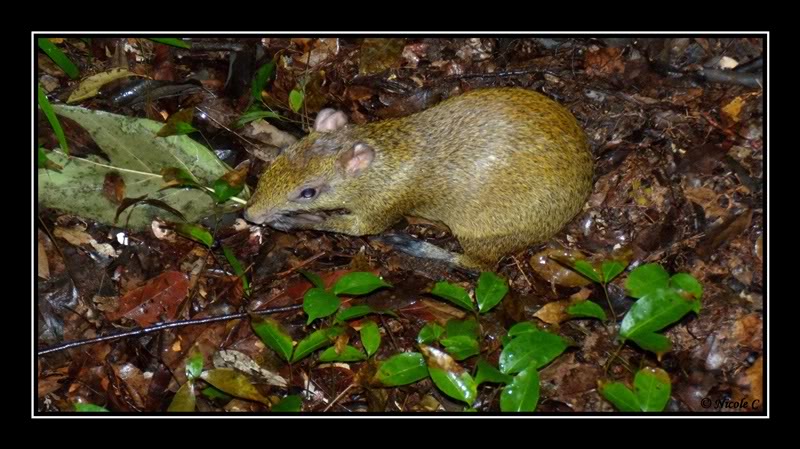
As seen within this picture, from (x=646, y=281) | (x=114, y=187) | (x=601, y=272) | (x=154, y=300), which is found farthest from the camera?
(x=114, y=187)

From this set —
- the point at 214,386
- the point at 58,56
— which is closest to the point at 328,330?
the point at 214,386

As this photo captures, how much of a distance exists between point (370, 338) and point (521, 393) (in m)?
1.16

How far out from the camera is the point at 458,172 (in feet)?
18.8

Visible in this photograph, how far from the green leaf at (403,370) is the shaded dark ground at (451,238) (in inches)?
16.8

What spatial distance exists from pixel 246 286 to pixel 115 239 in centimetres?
124

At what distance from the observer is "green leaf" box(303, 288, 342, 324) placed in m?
5.21

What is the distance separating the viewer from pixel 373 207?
6.01 m

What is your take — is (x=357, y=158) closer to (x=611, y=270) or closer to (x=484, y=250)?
(x=484, y=250)

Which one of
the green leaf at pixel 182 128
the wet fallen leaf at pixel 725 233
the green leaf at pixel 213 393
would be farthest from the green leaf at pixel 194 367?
the wet fallen leaf at pixel 725 233

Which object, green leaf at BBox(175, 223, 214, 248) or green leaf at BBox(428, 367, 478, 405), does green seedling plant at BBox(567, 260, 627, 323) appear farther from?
green leaf at BBox(175, 223, 214, 248)

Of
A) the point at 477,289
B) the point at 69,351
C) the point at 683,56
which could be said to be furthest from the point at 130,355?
the point at 683,56

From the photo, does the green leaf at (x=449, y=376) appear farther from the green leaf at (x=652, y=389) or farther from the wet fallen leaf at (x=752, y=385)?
the wet fallen leaf at (x=752, y=385)

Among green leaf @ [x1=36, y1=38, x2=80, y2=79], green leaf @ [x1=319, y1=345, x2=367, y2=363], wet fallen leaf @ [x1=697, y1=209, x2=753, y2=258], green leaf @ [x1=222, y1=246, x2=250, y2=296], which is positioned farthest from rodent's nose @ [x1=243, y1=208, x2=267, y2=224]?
wet fallen leaf @ [x1=697, y1=209, x2=753, y2=258]

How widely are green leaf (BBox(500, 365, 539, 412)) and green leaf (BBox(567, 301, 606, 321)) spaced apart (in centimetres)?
67
